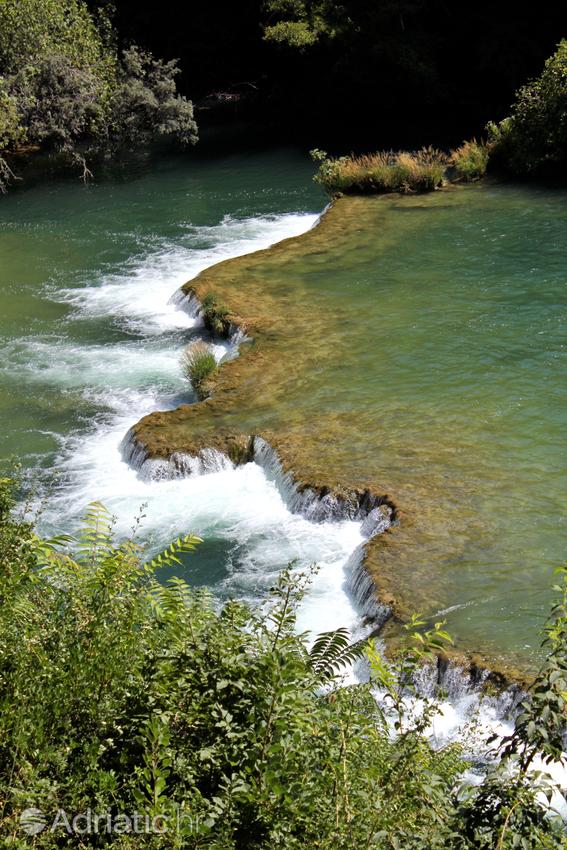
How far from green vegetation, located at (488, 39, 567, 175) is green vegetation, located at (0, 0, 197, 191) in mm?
10269

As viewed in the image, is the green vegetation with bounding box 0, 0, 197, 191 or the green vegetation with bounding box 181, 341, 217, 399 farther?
the green vegetation with bounding box 0, 0, 197, 191

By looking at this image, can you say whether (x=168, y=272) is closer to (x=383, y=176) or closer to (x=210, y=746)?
(x=383, y=176)

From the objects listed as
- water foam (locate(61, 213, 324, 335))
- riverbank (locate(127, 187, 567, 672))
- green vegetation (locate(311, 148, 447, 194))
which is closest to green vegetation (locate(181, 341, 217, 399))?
riverbank (locate(127, 187, 567, 672))

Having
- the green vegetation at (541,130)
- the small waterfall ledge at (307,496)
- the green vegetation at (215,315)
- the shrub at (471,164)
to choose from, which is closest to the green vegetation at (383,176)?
the shrub at (471,164)

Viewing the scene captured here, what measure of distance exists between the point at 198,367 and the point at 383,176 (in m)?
10.2

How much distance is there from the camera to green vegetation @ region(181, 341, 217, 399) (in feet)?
49.7

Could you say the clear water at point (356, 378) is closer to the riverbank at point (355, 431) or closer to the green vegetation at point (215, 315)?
the riverbank at point (355, 431)

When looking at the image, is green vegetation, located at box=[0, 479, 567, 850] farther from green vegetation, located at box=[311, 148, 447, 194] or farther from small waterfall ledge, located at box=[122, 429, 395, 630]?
green vegetation, located at box=[311, 148, 447, 194]

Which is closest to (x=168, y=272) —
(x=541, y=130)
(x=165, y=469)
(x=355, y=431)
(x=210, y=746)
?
(x=165, y=469)

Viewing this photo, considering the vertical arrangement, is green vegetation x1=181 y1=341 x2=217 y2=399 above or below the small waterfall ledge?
above

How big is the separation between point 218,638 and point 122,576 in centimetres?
74

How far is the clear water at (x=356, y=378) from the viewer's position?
1088 centimetres

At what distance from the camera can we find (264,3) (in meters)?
34.2

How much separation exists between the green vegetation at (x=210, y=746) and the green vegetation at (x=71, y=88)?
22793 mm
